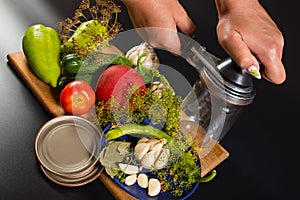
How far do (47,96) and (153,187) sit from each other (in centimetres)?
34

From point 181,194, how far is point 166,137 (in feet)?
0.39

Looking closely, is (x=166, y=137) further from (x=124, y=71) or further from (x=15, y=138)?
(x=15, y=138)

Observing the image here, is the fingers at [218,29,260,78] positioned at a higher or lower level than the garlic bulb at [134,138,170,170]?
higher

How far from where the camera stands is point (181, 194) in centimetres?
78

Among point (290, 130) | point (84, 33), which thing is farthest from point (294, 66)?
point (84, 33)

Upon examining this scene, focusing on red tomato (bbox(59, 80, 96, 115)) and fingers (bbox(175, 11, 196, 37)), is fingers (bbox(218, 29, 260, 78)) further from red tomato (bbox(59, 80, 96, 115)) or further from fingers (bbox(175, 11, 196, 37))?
red tomato (bbox(59, 80, 96, 115))

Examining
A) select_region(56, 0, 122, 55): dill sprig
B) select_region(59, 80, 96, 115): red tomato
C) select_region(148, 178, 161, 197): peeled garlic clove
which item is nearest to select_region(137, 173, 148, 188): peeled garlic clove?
select_region(148, 178, 161, 197): peeled garlic clove

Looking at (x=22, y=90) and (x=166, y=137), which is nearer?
(x=166, y=137)

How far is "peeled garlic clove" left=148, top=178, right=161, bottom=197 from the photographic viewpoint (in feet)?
2.55

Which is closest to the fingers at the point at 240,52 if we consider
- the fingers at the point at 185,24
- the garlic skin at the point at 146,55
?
the fingers at the point at 185,24

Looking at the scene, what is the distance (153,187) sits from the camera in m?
0.78

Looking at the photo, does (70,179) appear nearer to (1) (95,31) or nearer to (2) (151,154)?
(2) (151,154)

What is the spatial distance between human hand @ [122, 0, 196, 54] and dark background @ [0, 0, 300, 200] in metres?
0.24

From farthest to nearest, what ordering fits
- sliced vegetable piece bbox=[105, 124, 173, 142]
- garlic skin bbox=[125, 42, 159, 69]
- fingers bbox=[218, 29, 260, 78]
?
garlic skin bbox=[125, 42, 159, 69]
sliced vegetable piece bbox=[105, 124, 173, 142]
fingers bbox=[218, 29, 260, 78]
